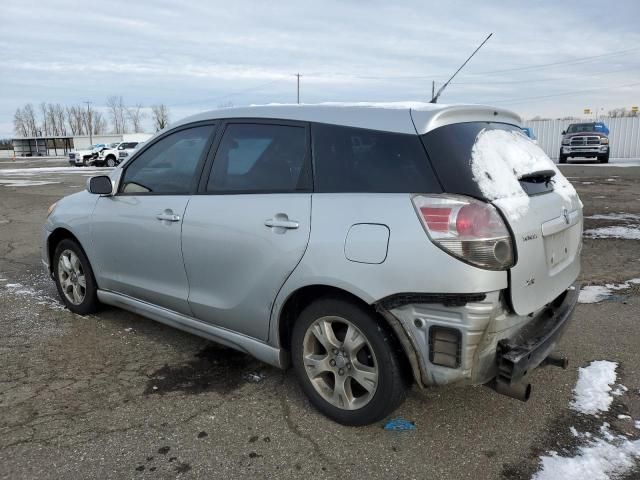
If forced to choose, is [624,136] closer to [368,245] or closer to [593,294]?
[593,294]

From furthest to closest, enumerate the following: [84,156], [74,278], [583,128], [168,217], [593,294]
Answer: [84,156] → [583,128] → [593,294] → [74,278] → [168,217]

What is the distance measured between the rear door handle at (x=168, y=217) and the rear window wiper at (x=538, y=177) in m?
2.14

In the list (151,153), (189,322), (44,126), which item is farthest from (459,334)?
(44,126)

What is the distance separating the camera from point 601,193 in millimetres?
13070

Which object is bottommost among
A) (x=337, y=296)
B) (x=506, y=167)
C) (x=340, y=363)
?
(x=340, y=363)

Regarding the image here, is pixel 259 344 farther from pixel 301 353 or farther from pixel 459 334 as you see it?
pixel 459 334

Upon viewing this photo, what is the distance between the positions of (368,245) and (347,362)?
26.1 inches

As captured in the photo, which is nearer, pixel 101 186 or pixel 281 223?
pixel 281 223

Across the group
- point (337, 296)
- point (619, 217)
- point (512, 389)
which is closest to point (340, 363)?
point (337, 296)

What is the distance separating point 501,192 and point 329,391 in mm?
1418

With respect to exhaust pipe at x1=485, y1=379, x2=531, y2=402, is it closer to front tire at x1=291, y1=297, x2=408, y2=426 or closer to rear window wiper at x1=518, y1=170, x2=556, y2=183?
front tire at x1=291, y1=297, x2=408, y2=426

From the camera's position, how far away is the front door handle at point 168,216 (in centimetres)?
346

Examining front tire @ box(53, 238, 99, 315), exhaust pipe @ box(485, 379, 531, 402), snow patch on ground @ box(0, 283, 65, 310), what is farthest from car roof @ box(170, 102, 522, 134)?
snow patch on ground @ box(0, 283, 65, 310)

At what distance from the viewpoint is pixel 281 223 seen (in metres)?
2.85
